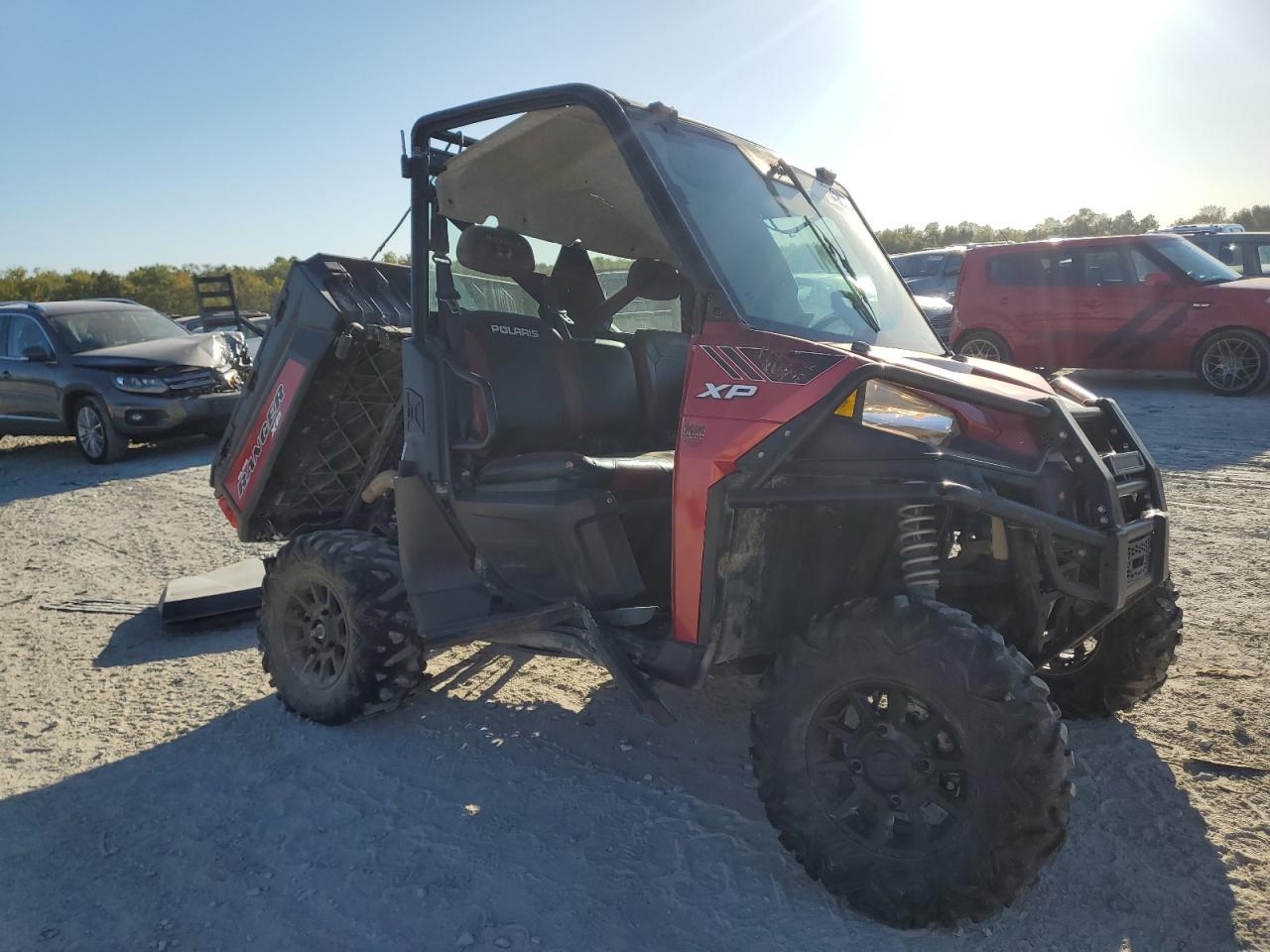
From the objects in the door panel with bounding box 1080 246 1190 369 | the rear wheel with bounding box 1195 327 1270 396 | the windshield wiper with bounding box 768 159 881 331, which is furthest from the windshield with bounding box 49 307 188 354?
the rear wheel with bounding box 1195 327 1270 396

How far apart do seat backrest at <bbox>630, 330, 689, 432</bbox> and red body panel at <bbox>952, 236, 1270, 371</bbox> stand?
907 centimetres

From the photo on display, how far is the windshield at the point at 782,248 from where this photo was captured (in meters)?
2.99

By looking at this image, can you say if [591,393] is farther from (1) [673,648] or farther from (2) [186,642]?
(2) [186,642]

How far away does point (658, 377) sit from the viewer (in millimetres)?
4199

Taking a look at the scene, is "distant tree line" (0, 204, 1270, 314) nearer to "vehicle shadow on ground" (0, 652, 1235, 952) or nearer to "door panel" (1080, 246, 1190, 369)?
"door panel" (1080, 246, 1190, 369)

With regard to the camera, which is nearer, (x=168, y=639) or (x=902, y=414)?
(x=902, y=414)

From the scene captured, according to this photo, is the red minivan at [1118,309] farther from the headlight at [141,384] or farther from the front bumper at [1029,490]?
the headlight at [141,384]

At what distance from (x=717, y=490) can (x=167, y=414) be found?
9631mm

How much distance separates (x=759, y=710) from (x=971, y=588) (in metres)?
0.84

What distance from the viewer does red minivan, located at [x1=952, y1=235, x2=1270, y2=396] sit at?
417 inches

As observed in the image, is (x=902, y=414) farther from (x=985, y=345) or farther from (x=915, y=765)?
(x=985, y=345)

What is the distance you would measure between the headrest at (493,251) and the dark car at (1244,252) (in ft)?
37.2

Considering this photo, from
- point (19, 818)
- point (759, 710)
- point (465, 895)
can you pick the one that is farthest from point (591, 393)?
point (19, 818)

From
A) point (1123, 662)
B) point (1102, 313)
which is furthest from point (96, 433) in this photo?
point (1102, 313)
